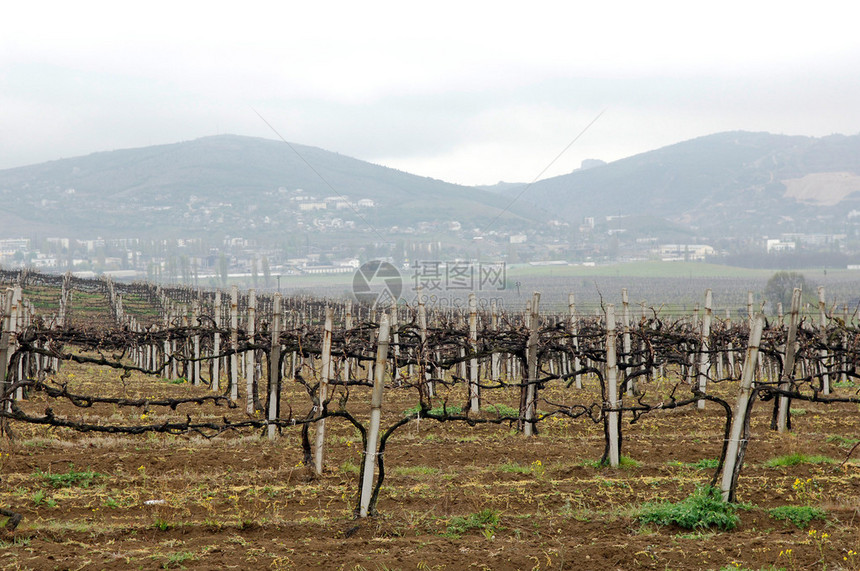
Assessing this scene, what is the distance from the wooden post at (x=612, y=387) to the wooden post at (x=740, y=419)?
2184 millimetres

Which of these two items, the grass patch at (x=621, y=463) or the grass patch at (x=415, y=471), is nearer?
the grass patch at (x=415, y=471)

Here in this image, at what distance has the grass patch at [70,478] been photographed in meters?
8.94

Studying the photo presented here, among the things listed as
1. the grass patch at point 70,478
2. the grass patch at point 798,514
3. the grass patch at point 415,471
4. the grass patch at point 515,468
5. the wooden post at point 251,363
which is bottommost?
the grass patch at point 415,471

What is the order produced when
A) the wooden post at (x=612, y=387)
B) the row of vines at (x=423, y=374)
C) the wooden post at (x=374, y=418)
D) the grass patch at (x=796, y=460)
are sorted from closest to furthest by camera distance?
the wooden post at (x=374, y=418) < the row of vines at (x=423, y=374) < the wooden post at (x=612, y=387) < the grass patch at (x=796, y=460)

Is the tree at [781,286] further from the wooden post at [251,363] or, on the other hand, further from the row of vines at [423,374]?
the wooden post at [251,363]

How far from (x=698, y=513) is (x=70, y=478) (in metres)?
7.27

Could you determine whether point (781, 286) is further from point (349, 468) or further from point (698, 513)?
point (698, 513)

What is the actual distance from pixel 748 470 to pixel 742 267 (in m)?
135

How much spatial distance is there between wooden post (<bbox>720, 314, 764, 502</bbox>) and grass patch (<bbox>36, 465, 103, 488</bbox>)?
726cm

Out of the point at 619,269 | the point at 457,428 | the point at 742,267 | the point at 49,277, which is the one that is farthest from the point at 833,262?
the point at 457,428

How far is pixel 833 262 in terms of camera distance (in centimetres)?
14488

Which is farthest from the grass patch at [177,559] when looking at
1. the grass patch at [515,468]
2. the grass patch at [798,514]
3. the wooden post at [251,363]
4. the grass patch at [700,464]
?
the wooden post at [251,363]

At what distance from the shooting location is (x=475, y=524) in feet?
23.4

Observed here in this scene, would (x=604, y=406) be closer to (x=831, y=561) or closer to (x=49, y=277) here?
(x=831, y=561)
